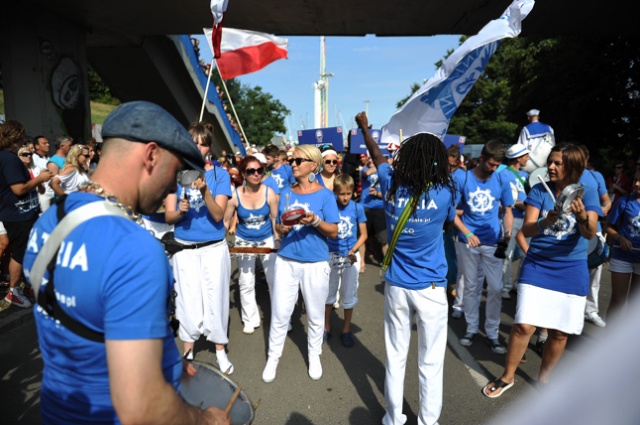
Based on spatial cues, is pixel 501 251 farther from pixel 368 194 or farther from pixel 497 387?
pixel 368 194

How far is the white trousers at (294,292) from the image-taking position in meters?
A: 3.95

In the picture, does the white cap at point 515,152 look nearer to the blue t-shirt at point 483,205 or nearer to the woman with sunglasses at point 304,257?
the blue t-shirt at point 483,205

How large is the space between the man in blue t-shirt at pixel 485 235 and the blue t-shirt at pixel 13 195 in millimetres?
5229

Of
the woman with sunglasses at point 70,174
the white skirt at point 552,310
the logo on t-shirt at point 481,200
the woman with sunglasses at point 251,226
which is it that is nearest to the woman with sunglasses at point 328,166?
the woman with sunglasses at point 251,226

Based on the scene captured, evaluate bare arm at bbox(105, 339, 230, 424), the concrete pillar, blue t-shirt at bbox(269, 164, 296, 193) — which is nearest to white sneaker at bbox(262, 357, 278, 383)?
bare arm at bbox(105, 339, 230, 424)

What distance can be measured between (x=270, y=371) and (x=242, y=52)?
5724 millimetres

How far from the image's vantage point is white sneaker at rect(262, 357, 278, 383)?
3961 mm

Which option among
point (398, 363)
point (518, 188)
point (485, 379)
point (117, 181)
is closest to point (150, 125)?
point (117, 181)

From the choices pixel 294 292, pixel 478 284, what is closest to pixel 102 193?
pixel 294 292

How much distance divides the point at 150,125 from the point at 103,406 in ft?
2.91

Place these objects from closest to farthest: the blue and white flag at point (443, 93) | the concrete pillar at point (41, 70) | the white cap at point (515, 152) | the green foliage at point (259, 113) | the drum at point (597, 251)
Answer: the blue and white flag at point (443, 93) → the drum at point (597, 251) → the white cap at point (515, 152) → the concrete pillar at point (41, 70) → the green foliage at point (259, 113)

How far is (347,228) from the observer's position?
5297 mm

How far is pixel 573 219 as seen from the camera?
3.33 metres

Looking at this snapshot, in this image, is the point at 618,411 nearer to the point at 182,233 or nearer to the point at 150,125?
the point at 150,125
